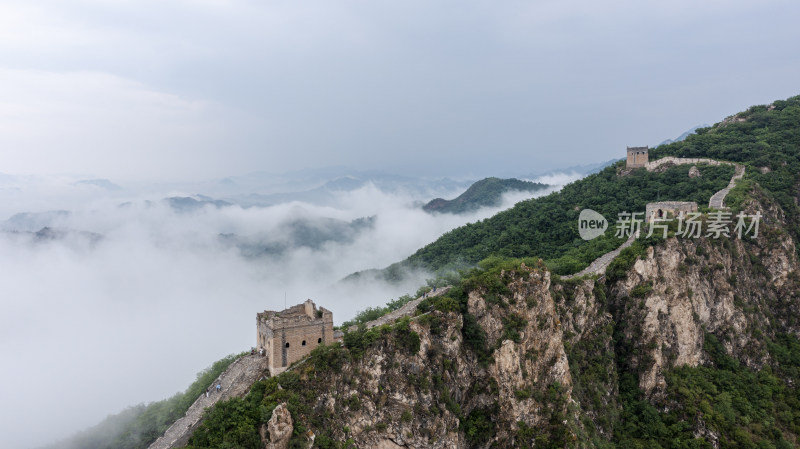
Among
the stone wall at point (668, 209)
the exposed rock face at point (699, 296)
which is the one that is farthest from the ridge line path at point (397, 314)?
the stone wall at point (668, 209)

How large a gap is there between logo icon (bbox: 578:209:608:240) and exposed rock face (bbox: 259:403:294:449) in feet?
146

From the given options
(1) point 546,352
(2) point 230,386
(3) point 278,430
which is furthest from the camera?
(1) point 546,352

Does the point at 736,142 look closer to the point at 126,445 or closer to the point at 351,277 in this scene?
the point at 351,277

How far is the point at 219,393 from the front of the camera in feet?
116

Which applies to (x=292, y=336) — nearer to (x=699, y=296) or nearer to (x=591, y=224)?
(x=699, y=296)

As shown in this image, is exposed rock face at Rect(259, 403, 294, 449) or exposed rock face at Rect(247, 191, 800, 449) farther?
exposed rock face at Rect(247, 191, 800, 449)

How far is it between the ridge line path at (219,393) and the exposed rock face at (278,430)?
499 centimetres

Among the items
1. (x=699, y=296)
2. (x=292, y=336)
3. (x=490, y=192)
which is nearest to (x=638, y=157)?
(x=699, y=296)

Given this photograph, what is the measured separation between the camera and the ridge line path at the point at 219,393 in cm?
3222

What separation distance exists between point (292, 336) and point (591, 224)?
45.1m

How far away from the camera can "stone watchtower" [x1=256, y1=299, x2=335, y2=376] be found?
34.3 meters

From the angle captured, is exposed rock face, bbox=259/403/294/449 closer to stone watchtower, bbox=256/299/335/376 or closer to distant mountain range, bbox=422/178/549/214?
stone watchtower, bbox=256/299/335/376

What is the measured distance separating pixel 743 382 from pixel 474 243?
38163 millimetres

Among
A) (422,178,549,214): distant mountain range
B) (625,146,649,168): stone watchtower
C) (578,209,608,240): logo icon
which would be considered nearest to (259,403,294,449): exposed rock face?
(578,209,608,240): logo icon
